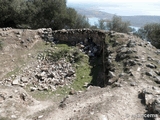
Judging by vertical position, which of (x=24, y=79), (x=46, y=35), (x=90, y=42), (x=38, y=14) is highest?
(x=38, y=14)

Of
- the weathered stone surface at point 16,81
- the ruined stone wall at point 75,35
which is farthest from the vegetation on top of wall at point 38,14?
the weathered stone surface at point 16,81

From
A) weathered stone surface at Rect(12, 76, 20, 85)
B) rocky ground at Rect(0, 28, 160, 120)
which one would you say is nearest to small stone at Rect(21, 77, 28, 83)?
rocky ground at Rect(0, 28, 160, 120)

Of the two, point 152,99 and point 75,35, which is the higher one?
point 75,35

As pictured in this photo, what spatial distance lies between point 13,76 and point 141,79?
9184 millimetres

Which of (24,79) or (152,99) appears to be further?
(24,79)

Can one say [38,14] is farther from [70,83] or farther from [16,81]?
[70,83]

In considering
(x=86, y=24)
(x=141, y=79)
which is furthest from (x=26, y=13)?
(x=141, y=79)

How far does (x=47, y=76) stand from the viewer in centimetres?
1449

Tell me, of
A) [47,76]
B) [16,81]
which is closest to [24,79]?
[16,81]

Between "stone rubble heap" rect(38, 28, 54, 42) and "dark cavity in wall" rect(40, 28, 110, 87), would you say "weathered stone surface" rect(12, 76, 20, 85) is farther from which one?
"stone rubble heap" rect(38, 28, 54, 42)

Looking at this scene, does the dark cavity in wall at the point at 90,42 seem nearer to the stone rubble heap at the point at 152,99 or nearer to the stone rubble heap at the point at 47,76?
the stone rubble heap at the point at 47,76

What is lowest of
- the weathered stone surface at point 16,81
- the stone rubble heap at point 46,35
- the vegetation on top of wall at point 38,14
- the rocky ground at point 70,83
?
the weathered stone surface at point 16,81

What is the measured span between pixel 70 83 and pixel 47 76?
1.97 metres

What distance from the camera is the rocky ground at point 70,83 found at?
792cm
